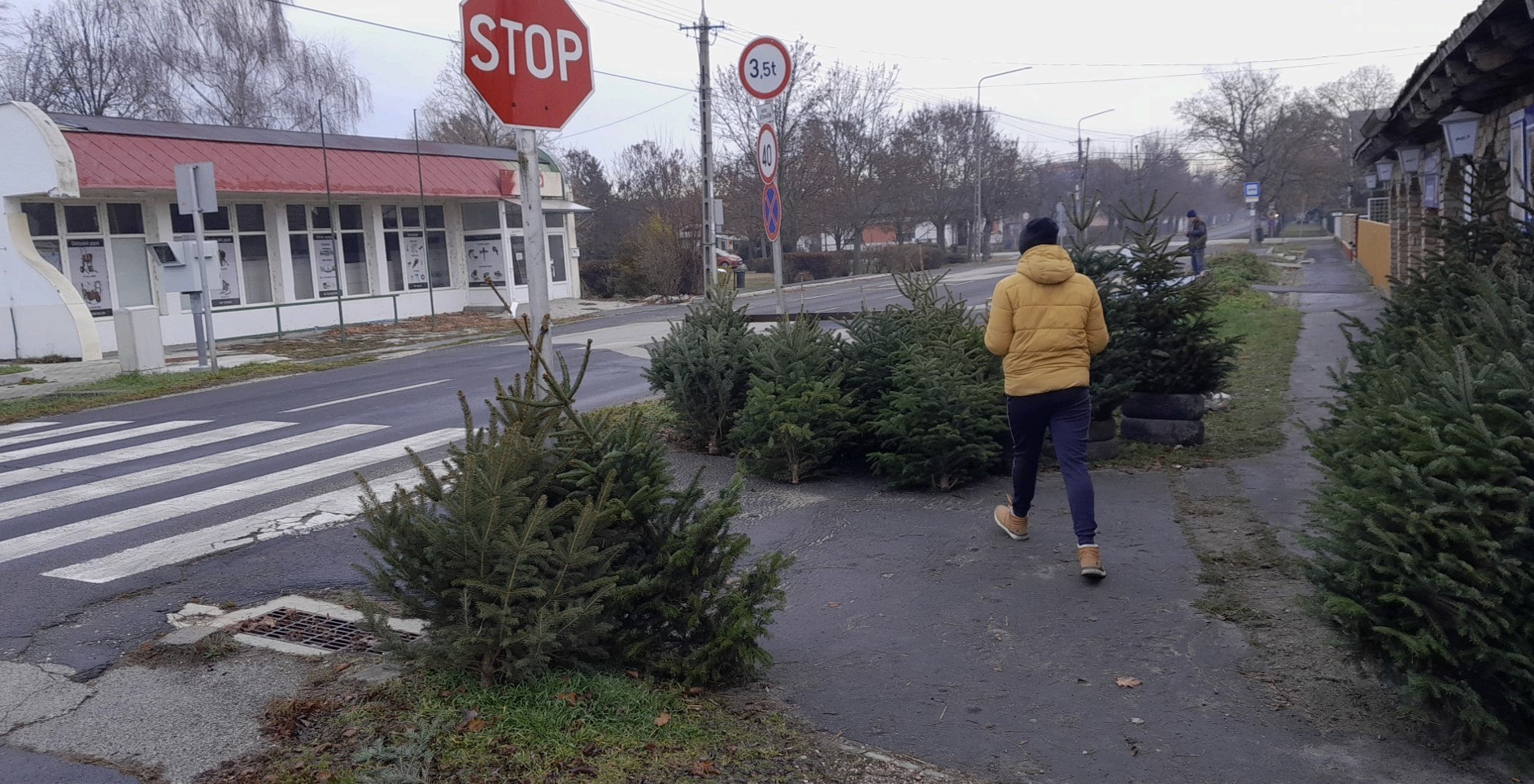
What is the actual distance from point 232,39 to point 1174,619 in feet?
140

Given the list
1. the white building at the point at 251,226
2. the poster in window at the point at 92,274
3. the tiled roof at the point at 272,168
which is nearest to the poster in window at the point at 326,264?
the white building at the point at 251,226

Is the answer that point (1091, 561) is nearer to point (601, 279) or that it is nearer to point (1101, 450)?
point (1101, 450)

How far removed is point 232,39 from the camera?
1561 inches

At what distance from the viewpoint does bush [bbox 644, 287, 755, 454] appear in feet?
29.3

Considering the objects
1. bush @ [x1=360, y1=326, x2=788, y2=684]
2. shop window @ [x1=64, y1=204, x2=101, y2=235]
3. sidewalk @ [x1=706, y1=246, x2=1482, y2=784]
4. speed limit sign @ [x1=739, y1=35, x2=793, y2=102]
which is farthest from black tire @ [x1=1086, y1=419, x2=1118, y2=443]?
shop window @ [x1=64, y1=204, x2=101, y2=235]

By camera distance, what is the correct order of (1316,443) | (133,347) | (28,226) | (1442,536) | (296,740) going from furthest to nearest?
(28,226)
(133,347)
(1316,443)
(296,740)
(1442,536)

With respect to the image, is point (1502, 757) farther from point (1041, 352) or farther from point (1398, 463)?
point (1041, 352)

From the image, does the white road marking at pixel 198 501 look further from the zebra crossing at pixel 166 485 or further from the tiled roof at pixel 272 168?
the tiled roof at pixel 272 168

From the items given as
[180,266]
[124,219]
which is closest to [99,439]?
[180,266]

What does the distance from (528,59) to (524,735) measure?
8.92ft

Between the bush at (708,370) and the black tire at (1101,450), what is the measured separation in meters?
2.66

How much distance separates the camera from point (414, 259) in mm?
30469

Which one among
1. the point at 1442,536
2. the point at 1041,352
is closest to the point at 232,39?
the point at 1041,352

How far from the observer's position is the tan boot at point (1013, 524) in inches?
250
